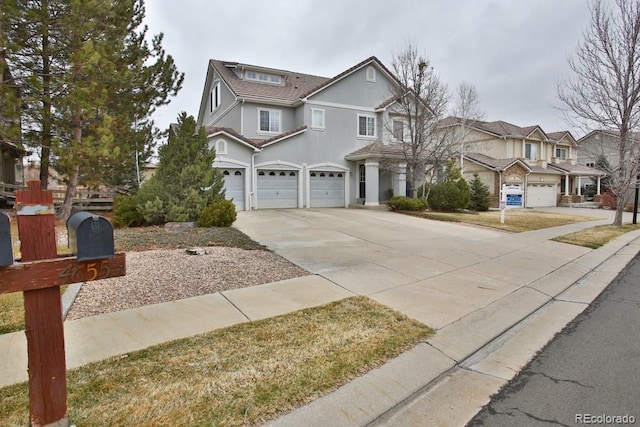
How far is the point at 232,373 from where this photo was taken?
3197 mm

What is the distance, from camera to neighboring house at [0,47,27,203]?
1105 centimetres

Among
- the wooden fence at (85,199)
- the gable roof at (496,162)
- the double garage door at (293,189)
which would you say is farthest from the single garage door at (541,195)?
the wooden fence at (85,199)

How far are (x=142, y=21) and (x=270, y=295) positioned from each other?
54.6ft

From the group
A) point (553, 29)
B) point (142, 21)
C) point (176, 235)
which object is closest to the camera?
point (176, 235)

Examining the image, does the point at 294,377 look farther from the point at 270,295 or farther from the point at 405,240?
the point at 405,240

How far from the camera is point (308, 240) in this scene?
10.3 m

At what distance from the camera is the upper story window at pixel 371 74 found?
2283 cm

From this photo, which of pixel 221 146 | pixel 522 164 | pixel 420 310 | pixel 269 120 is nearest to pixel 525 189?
pixel 522 164

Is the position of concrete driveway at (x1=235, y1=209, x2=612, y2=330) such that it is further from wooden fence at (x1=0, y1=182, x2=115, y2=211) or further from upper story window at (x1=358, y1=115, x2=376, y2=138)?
upper story window at (x1=358, y1=115, x2=376, y2=138)

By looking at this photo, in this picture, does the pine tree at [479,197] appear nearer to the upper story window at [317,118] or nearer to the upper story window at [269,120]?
the upper story window at [317,118]

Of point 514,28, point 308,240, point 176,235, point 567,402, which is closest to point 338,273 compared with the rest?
point 308,240

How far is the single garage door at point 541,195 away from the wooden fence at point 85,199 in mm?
30779

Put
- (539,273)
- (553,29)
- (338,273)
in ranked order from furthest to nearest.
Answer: (553,29) < (539,273) < (338,273)

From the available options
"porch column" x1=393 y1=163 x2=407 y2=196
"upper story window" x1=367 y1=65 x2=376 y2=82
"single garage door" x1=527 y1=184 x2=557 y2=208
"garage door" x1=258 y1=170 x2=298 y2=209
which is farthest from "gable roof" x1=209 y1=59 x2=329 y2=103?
"single garage door" x1=527 y1=184 x2=557 y2=208
